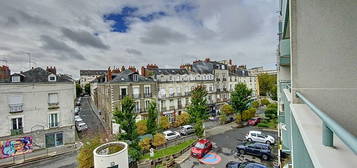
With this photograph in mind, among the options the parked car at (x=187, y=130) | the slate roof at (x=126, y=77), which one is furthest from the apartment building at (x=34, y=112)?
the parked car at (x=187, y=130)

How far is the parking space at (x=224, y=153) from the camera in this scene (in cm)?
1369

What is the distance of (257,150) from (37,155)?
788 inches

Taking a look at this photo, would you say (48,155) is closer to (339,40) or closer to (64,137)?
(64,137)

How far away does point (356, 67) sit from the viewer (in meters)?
2.71

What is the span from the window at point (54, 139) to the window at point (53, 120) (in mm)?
898

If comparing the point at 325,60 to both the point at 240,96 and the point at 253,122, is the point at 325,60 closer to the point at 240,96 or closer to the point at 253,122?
the point at 240,96

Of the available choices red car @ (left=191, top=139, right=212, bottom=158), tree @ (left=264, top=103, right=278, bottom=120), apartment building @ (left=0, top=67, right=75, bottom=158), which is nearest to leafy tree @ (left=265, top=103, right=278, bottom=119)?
tree @ (left=264, top=103, right=278, bottom=120)

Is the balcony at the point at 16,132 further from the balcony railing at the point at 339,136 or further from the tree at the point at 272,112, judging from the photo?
the tree at the point at 272,112

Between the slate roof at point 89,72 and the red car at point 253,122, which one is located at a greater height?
the slate roof at point 89,72

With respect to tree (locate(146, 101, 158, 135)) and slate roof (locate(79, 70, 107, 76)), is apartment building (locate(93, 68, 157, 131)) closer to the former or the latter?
tree (locate(146, 101, 158, 135))

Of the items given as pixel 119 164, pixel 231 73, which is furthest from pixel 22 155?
pixel 231 73

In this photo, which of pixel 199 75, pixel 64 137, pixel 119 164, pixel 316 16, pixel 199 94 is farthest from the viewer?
pixel 199 75

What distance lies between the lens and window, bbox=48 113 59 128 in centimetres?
1709

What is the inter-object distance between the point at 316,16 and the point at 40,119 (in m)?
21.6
